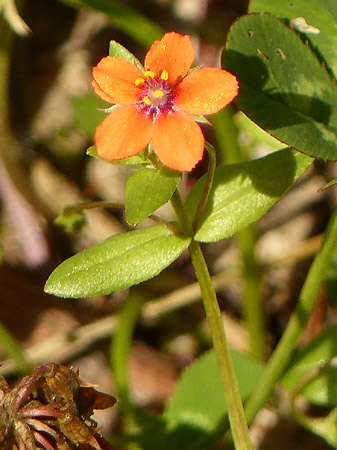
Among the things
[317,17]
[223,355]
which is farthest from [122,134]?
[317,17]

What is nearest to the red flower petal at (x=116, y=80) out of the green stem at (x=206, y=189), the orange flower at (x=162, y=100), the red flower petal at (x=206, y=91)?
the orange flower at (x=162, y=100)

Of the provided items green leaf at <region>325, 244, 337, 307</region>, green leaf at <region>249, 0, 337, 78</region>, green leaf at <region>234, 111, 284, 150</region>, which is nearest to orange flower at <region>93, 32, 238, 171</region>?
green leaf at <region>249, 0, 337, 78</region>

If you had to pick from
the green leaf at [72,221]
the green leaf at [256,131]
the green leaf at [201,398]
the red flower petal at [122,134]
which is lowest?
the green leaf at [201,398]

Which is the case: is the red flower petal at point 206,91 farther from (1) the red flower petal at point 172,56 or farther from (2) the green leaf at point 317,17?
(2) the green leaf at point 317,17

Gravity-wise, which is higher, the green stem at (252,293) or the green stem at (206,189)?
the green stem at (206,189)

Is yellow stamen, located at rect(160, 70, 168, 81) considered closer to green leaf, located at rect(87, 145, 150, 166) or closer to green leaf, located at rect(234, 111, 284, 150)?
green leaf, located at rect(87, 145, 150, 166)

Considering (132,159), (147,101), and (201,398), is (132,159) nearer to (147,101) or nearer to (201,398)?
(147,101)
